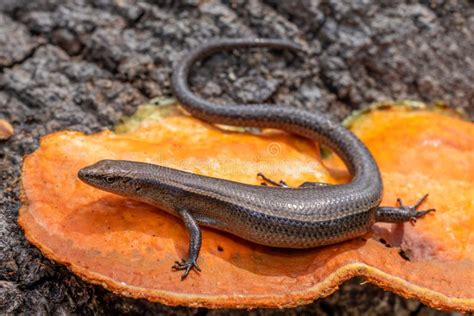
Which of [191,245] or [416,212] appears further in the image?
[416,212]

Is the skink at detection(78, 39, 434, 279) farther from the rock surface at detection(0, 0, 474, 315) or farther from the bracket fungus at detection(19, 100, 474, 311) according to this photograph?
the rock surface at detection(0, 0, 474, 315)

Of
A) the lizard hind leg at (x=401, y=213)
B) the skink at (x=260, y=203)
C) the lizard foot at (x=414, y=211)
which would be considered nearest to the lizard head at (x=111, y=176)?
the skink at (x=260, y=203)

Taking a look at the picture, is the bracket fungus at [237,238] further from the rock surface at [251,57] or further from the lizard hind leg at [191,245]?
the rock surface at [251,57]

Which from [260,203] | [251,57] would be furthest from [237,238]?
[251,57]

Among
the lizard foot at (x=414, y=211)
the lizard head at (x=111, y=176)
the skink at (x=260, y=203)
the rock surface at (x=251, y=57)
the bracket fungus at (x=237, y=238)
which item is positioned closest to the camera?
the bracket fungus at (x=237, y=238)

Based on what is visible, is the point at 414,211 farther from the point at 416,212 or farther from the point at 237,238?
the point at 237,238

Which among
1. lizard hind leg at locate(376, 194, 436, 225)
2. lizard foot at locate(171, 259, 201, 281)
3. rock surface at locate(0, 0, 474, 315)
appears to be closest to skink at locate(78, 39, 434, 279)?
lizard hind leg at locate(376, 194, 436, 225)

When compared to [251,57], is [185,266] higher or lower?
lower
